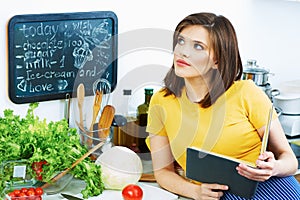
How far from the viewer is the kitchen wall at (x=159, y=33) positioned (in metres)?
2.05

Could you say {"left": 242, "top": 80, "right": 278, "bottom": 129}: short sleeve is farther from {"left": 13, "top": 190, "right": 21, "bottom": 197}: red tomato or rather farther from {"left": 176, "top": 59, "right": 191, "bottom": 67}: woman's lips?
{"left": 13, "top": 190, "right": 21, "bottom": 197}: red tomato

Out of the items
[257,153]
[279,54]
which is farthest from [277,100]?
[257,153]

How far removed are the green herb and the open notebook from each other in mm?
290

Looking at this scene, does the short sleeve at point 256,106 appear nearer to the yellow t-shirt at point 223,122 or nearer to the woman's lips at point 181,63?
the yellow t-shirt at point 223,122

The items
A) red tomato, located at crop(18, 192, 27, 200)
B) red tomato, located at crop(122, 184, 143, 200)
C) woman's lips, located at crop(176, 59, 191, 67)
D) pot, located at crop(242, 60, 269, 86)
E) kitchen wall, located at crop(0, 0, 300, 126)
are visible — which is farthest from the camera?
pot, located at crop(242, 60, 269, 86)

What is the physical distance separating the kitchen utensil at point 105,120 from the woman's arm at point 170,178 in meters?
0.16

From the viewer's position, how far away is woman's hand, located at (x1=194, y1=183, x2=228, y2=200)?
6.05 feet

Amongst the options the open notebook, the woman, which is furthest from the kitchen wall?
the open notebook

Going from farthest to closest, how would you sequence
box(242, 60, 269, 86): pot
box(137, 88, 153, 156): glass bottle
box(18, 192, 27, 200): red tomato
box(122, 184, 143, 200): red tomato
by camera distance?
1. box(242, 60, 269, 86): pot
2. box(137, 88, 153, 156): glass bottle
3. box(122, 184, 143, 200): red tomato
4. box(18, 192, 27, 200): red tomato

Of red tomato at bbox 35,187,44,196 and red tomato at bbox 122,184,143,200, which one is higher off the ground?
red tomato at bbox 35,187,44,196

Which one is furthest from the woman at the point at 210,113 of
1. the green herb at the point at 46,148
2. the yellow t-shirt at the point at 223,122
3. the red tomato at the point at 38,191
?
the red tomato at the point at 38,191

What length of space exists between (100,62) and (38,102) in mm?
264

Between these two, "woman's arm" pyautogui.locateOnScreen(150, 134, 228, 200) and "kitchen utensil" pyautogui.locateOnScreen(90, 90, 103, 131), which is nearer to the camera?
"woman's arm" pyautogui.locateOnScreen(150, 134, 228, 200)

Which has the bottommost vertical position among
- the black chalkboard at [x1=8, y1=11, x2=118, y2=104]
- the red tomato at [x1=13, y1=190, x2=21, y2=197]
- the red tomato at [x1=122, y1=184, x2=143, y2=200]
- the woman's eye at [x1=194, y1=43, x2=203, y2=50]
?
the red tomato at [x1=122, y1=184, x2=143, y2=200]
